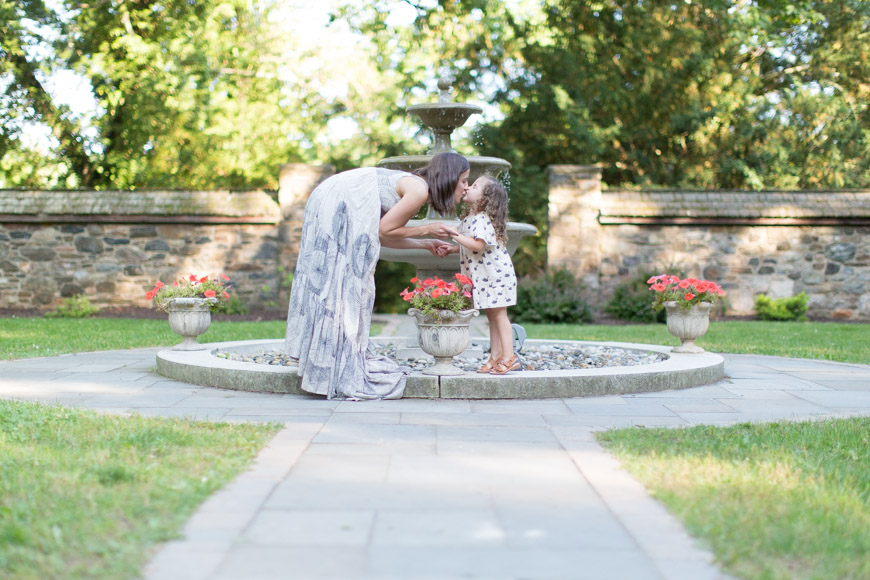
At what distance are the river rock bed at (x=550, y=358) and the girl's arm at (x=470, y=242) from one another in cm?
123

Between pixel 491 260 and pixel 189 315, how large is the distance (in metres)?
2.91

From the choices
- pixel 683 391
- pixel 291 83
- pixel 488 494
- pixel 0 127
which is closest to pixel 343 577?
pixel 488 494

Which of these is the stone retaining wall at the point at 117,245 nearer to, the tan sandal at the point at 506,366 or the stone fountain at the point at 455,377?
the stone fountain at the point at 455,377

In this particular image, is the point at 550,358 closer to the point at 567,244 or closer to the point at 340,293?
the point at 340,293

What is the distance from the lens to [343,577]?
91.3 inches

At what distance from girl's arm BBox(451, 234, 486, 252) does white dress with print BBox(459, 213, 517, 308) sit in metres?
0.06

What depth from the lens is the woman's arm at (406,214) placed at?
5.27 meters

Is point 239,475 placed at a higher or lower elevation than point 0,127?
lower

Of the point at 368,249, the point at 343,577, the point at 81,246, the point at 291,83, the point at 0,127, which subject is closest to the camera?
the point at 343,577

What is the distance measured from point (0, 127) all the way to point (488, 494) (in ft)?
59.4

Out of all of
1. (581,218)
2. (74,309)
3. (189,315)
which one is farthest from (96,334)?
(581,218)

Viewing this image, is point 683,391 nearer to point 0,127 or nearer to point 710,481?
point 710,481

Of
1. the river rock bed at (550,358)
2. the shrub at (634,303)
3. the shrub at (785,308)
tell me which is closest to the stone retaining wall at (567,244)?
the shrub at (785,308)

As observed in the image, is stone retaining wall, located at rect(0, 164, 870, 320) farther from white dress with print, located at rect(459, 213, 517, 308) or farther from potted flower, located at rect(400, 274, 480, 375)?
potted flower, located at rect(400, 274, 480, 375)
